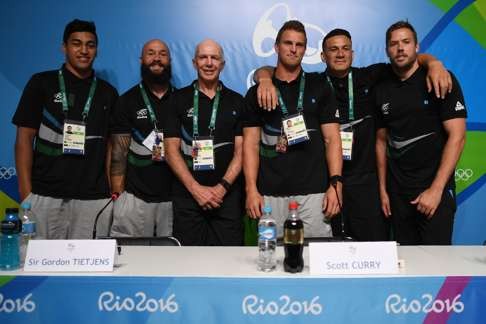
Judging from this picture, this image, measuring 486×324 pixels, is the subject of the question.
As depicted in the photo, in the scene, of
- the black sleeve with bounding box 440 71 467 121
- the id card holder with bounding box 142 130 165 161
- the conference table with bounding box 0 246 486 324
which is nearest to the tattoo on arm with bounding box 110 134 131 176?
the id card holder with bounding box 142 130 165 161

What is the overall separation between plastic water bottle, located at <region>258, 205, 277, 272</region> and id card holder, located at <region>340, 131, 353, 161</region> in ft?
4.09

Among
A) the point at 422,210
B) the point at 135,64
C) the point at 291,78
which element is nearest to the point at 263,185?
the point at 291,78

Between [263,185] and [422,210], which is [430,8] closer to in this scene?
[422,210]

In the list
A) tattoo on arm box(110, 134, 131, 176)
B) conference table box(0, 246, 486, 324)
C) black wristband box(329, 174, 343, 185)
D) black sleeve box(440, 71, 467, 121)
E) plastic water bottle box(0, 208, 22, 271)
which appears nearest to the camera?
conference table box(0, 246, 486, 324)

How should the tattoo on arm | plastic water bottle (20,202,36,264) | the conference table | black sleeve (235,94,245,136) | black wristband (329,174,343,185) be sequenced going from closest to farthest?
the conference table, plastic water bottle (20,202,36,264), black wristband (329,174,343,185), black sleeve (235,94,245,136), the tattoo on arm

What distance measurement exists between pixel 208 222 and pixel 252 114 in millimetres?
692

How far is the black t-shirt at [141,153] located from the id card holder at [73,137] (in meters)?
0.21

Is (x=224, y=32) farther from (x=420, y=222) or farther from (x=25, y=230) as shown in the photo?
(x=25, y=230)

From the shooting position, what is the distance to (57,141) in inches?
109

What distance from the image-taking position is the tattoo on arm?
2896mm

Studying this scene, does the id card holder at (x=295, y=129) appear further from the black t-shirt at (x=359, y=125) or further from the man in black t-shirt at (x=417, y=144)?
the man in black t-shirt at (x=417, y=144)

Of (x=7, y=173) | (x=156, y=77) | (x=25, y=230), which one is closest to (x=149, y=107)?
(x=156, y=77)

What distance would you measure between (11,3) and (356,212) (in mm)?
2987

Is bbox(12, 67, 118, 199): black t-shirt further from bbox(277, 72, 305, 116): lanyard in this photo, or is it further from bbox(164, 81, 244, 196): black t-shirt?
bbox(277, 72, 305, 116): lanyard
